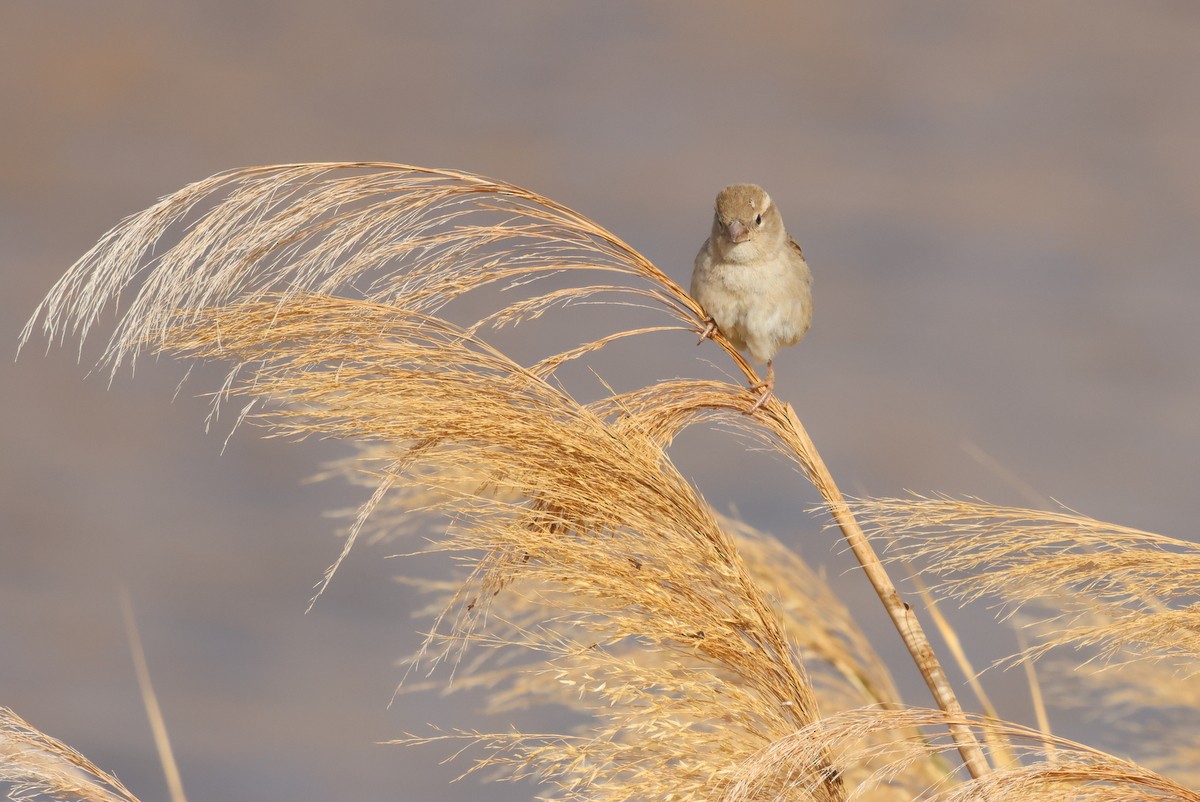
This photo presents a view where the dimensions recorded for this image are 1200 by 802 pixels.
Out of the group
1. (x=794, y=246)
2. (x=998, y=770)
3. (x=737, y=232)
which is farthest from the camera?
(x=794, y=246)

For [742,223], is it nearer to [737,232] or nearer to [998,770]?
[737,232]

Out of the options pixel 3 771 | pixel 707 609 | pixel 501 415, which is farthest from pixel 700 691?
pixel 3 771

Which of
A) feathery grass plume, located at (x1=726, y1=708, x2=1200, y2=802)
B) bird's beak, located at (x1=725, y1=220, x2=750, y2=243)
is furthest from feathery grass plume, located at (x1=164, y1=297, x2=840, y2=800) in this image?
bird's beak, located at (x1=725, y1=220, x2=750, y2=243)

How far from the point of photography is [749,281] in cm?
187

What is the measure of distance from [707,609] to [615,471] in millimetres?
144

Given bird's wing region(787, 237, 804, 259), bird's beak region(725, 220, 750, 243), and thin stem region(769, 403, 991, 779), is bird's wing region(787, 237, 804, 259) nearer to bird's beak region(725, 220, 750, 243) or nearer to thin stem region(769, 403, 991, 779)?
bird's beak region(725, 220, 750, 243)

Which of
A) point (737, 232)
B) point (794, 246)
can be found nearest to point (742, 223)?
point (737, 232)

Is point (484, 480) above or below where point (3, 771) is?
above

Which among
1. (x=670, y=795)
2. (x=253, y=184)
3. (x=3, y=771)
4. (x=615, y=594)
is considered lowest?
(x=3, y=771)

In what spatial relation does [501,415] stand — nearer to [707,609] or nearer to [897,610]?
[707,609]

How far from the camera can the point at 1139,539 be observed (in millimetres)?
1042

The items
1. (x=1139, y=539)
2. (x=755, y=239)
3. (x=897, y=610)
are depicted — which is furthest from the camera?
(x=755, y=239)

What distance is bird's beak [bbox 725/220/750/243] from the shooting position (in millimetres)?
1816

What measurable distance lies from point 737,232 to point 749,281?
0.09 metres
